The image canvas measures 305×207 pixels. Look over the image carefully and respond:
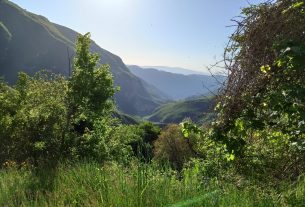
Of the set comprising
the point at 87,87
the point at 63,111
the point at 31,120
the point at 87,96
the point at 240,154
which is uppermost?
the point at 240,154

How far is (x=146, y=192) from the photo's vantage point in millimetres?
4867

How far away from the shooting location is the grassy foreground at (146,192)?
4.57 metres

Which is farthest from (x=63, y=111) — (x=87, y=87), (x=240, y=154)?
(x=240, y=154)

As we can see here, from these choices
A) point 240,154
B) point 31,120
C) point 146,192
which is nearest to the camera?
point 146,192

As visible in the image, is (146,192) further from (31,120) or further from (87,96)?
(87,96)

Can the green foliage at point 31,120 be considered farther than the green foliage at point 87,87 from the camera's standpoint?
No

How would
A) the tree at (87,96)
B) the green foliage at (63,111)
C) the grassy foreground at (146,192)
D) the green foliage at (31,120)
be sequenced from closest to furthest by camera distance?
the grassy foreground at (146,192)
the green foliage at (31,120)
the green foliage at (63,111)
the tree at (87,96)

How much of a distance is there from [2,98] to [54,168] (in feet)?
63.4

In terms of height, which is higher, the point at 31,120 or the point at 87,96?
the point at 87,96

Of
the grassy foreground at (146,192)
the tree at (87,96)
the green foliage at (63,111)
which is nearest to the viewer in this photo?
the grassy foreground at (146,192)

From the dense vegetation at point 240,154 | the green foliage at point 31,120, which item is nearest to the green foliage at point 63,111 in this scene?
the green foliage at point 31,120

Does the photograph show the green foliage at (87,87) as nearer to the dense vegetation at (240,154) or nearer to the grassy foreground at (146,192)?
the dense vegetation at (240,154)

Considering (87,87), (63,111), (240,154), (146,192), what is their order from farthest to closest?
(87,87) < (63,111) < (240,154) < (146,192)

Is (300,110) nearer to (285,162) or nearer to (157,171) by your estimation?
(157,171)
